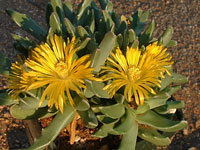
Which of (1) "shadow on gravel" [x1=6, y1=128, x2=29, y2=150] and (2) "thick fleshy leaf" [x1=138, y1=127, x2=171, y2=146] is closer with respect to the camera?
(2) "thick fleshy leaf" [x1=138, y1=127, x2=171, y2=146]

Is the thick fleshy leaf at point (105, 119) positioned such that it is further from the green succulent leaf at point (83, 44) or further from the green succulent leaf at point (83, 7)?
the green succulent leaf at point (83, 7)

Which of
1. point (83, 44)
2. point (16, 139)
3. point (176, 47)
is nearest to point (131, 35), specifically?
point (83, 44)

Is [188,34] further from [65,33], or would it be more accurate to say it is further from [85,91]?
[85,91]

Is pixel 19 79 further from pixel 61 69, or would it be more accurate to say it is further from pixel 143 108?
pixel 143 108

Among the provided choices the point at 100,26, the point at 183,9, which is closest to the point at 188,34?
the point at 183,9

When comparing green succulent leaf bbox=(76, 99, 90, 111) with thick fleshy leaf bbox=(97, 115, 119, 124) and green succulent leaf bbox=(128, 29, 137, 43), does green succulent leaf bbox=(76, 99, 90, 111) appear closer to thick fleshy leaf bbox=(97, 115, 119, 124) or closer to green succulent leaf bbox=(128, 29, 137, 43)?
thick fleshy leaf bbox=(97, 115, 119, 124)

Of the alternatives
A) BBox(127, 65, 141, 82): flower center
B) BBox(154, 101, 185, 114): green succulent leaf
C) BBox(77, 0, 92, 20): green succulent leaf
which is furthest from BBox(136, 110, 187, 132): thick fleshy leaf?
BBox(77, 0, 92, 20): green succulent leaf

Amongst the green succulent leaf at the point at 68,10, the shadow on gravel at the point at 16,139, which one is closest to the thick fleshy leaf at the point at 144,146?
the green succulent leaf at the point at 68,10
